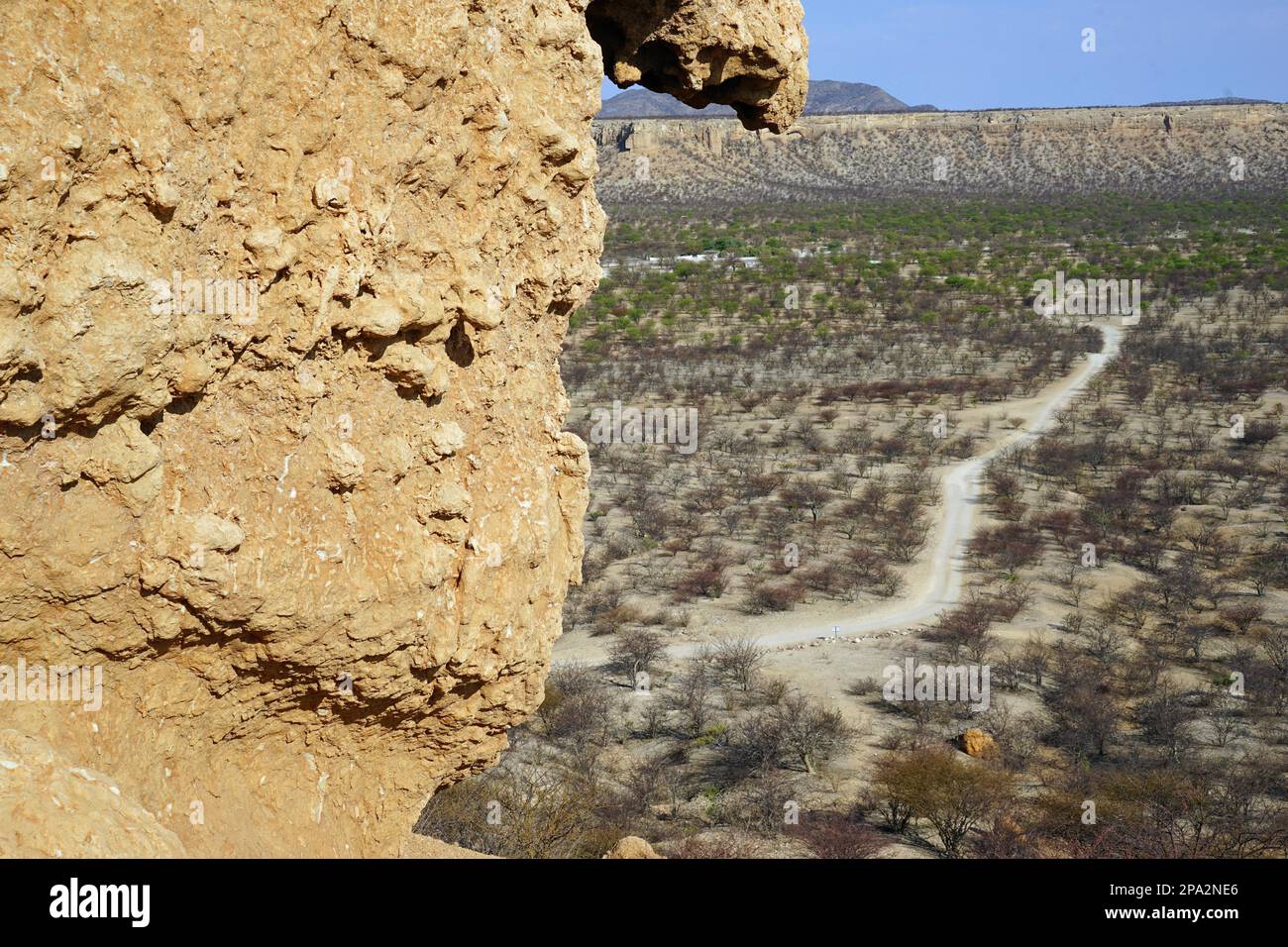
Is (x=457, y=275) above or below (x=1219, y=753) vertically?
above

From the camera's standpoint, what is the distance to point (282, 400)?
3805 millimetres

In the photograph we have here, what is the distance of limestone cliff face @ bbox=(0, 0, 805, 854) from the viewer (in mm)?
3074

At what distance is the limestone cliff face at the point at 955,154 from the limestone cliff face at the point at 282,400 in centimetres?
6855

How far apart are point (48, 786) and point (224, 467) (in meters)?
1.11

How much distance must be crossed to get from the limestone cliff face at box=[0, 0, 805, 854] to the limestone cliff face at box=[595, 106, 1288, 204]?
225 ft

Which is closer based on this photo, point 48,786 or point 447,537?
point 48,786

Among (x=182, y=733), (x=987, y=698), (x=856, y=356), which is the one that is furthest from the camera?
(x=856, y=356)

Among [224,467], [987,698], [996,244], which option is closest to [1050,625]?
[987,698]

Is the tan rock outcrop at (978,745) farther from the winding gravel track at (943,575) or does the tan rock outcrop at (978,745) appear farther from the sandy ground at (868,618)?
the winding gravel track at (943,575)

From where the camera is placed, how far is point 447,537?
4.39m

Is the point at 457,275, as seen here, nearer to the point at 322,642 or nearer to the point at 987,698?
the point at 322,642

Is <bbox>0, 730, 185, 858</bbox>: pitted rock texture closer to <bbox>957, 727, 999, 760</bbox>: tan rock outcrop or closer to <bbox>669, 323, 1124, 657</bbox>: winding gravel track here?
<bbox>957, 727, 999, 760</bbox>: tan rock outcrop

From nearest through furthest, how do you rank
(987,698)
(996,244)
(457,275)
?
(457,275)
(987,698)
(996,244)

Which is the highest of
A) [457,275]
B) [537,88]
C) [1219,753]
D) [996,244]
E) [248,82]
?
[996,244]
